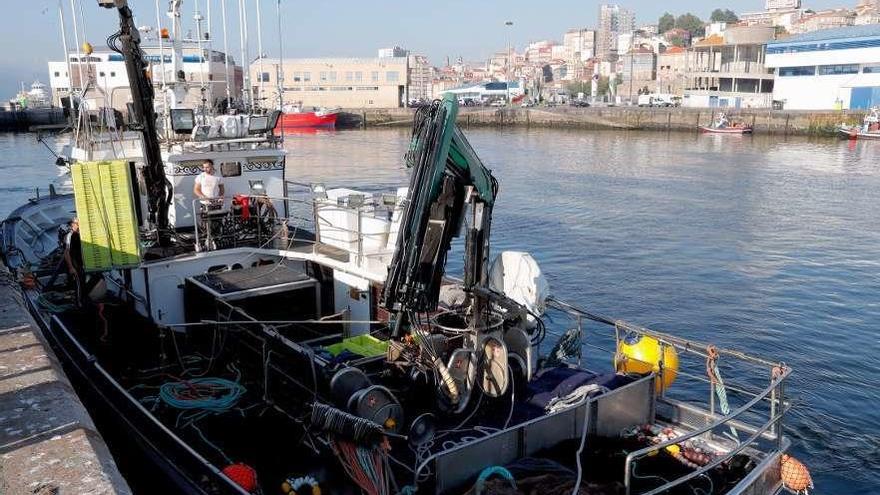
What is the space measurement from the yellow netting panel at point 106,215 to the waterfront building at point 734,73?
8061 centimetres

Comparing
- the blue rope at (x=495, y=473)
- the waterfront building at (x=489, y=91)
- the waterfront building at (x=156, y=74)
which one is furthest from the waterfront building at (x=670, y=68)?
the blue rope at (x=495, y=473)

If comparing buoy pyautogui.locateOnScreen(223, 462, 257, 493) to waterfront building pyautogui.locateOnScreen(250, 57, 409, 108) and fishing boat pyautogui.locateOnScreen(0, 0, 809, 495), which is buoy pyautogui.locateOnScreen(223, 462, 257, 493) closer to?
fishing boat pyautogui.locateOnScreen(0, 0, 809, 495)

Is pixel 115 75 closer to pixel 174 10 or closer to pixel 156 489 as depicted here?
pixel 174 10

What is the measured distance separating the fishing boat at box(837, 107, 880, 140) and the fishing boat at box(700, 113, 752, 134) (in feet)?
25.7

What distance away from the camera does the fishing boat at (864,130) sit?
61062 millimetres

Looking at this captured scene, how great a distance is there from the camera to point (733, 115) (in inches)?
2744

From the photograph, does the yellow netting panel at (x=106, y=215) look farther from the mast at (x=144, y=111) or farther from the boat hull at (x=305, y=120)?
the boat hull at (x=305, y=120)

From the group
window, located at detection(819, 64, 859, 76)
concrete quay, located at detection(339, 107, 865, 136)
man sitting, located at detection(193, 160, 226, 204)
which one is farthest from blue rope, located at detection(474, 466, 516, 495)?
window, located at detection(819, 64, 859, 76)

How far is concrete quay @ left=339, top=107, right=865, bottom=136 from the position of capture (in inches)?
2598

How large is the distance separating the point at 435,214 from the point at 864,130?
218 ft

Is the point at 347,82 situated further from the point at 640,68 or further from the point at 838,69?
the point at 640,68

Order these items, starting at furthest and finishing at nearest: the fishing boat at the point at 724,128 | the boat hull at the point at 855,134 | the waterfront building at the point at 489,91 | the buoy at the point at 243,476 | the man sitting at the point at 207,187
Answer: the waterfront building at the point at 489,91, the fishing boat at the point at 724,128, the boat hull at the point at 855,134, the man sitting at the point at 207,187, the buoy at the point at 243,476

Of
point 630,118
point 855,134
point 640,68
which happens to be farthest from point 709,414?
point 640,68

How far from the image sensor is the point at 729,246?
76.7 feet
